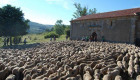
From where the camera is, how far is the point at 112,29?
21109 millimetres

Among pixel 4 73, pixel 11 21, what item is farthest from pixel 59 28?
pixel 4 73

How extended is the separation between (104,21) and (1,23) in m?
19.7

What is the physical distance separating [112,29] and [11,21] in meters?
19.5

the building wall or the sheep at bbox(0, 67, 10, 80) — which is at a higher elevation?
the building wall

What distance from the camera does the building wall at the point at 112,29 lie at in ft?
61.6

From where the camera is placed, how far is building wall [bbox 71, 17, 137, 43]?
1877cm

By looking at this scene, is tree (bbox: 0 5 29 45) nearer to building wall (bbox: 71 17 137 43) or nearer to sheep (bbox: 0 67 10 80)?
building wall (bbox: 71 17 137 43)

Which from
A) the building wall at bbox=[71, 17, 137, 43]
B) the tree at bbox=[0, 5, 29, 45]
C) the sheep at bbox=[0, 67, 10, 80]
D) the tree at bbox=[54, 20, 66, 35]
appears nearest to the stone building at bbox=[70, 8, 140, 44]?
the building wall at bbox=[71, 17, 137, 43]

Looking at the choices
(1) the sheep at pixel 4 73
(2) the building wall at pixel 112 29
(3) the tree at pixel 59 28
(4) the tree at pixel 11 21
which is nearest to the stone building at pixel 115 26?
(2) the building wall at pixel 112 29

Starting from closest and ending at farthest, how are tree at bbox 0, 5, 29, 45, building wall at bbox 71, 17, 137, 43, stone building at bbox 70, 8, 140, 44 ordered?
stone building at bbox 70, 8, 140, 44
building wall at bbox 71, 17, 137, 43
tree at bbox 0, 5, 29, 45

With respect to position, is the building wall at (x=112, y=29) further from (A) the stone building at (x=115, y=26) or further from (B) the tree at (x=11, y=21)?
(B) the tree at (x=11, y=21)

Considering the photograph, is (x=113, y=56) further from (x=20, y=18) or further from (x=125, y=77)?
(x=20, y=18)

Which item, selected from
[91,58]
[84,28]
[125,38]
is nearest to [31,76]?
[91,58]

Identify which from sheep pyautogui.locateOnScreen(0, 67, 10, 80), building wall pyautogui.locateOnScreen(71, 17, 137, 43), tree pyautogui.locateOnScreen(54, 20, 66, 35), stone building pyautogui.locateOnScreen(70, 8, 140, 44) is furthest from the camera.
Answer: tree pyautogui.locateOnScreen(54, 20, 66, 35)
